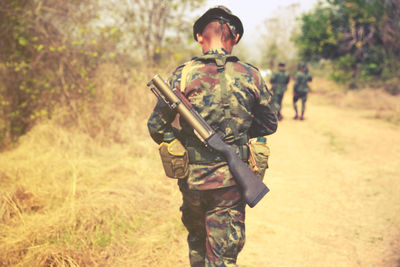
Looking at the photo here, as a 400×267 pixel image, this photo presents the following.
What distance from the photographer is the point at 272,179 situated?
4520 millimetres

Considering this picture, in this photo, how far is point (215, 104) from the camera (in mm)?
1715

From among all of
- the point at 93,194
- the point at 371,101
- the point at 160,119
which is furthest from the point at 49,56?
the point at 371,101

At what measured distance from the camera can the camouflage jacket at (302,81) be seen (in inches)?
→ 332

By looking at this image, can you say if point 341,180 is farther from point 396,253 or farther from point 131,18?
point 131,18

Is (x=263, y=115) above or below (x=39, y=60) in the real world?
below

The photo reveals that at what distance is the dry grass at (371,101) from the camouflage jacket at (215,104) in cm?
815

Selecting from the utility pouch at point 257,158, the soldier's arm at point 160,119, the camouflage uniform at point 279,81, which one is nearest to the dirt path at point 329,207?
the utility pouch at point 257,158

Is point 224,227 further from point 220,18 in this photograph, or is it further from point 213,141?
point 220,18

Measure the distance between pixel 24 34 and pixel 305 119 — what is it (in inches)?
323

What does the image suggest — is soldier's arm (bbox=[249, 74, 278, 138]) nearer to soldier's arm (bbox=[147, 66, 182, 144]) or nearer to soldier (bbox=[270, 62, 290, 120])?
soldier's arm (bbox=[147, 66, 182, 144])

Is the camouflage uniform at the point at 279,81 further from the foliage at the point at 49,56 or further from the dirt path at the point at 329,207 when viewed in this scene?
the foliage at the point at 49,56

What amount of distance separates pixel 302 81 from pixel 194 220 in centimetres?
760

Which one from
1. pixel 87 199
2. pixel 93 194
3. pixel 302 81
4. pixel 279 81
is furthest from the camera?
pixel 302 81

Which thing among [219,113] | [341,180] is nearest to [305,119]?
[341,180]
